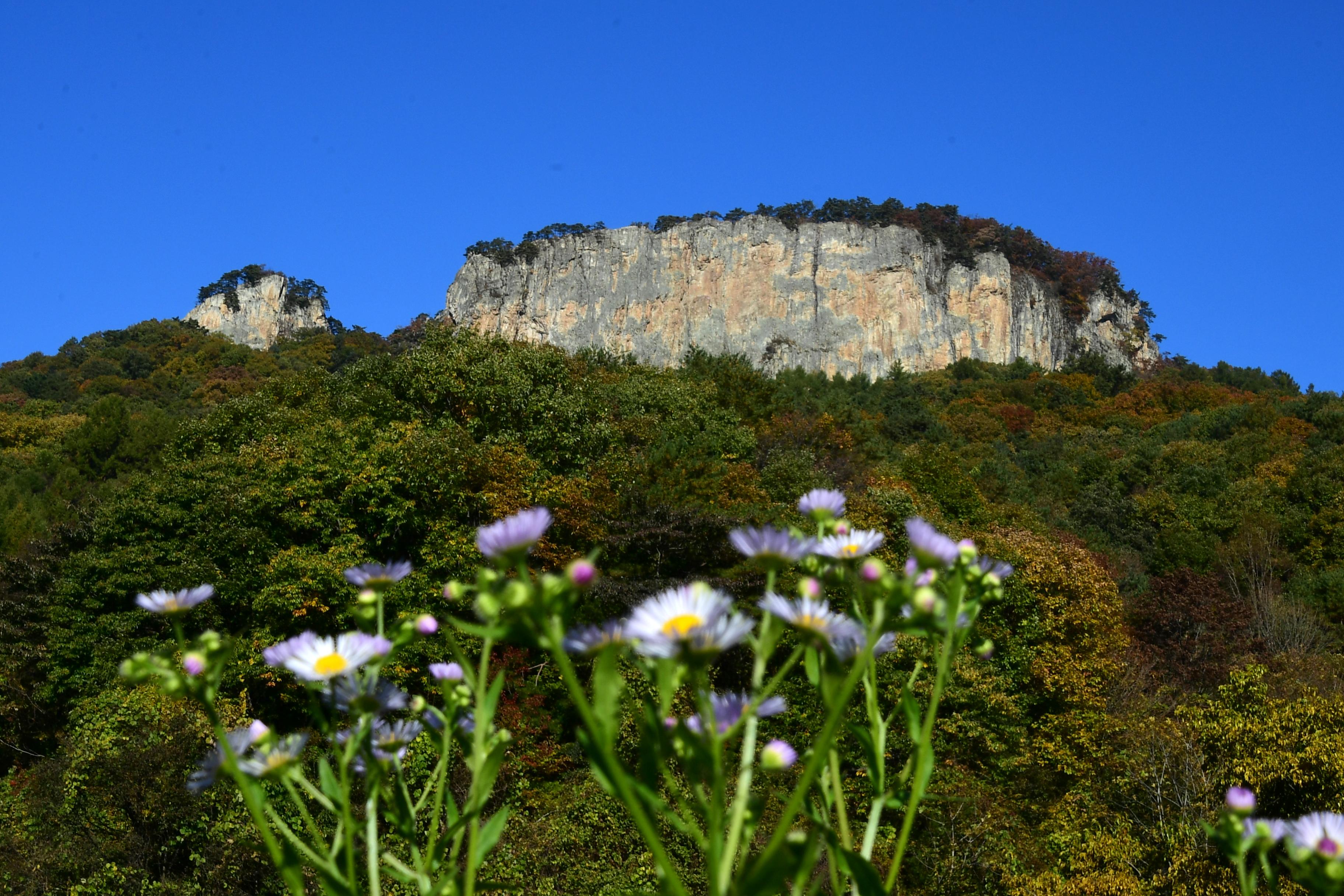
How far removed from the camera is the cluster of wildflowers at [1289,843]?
119 centimetres

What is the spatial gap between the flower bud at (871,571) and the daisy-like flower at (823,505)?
0.25 metres

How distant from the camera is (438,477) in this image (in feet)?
58.2

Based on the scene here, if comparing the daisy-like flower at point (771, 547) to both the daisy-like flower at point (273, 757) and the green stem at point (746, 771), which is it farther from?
the daisy-like flower at point (273, 757)

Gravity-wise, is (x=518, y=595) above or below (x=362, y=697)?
above

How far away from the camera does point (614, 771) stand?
107 cm

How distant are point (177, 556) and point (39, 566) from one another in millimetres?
4527

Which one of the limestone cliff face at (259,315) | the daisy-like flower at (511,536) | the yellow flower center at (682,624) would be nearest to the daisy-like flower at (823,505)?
the yellow flower center at (682,624)

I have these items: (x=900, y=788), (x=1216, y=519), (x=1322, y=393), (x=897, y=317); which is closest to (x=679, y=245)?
(x=897, y=317)

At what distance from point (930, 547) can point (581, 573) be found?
50cm

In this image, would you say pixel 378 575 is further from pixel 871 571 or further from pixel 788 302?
pixel 788 302

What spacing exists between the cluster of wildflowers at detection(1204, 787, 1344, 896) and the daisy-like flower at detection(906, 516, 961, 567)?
482mm

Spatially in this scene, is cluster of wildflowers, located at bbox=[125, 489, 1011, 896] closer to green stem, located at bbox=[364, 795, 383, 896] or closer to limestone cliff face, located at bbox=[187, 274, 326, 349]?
green stem, located at bbox=[364, 795, 383, 896]

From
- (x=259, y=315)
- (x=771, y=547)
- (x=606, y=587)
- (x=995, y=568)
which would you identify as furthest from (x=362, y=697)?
(x=259, y=315)

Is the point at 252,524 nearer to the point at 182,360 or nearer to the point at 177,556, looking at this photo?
the point at 177,556
